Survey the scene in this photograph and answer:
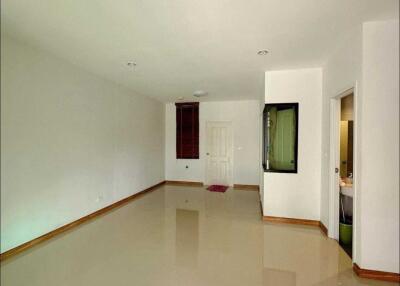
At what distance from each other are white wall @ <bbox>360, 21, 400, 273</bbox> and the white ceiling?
29cm

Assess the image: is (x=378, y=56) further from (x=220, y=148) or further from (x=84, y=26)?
(x=220, y=148)

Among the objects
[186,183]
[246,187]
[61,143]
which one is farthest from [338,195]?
[186,183]

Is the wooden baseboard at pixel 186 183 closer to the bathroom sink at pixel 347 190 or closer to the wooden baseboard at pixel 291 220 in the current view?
the wooden baseboard at pixel 291 220

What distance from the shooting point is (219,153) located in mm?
6098

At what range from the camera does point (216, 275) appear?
2.09m

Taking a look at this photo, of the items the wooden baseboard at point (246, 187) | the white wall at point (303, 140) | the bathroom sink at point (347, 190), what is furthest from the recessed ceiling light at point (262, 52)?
the wooden baseboard at point (246, 187)

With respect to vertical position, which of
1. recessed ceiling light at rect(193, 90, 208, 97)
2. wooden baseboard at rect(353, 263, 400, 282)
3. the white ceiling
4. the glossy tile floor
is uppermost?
recessed ceiling light at rect(193, 90, 208, 97)

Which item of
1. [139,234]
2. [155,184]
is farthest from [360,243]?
[155,184]

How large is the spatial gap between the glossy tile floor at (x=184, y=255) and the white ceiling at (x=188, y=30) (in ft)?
7.15

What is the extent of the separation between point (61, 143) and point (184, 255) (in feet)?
7.28

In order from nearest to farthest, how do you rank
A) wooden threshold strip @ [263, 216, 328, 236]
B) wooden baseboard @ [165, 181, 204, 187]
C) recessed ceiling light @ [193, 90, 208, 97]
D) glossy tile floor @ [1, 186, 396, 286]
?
Answer: glossy tile floor @ [1, 186, 396, 286]
wooden threshold strip @ [263, 216, 328, 236]
recessed ceiling light @ [193, 90, 208, 97]
wooden baseboard @ [165, 181, 204, 187]

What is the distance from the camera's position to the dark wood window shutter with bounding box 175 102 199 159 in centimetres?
621

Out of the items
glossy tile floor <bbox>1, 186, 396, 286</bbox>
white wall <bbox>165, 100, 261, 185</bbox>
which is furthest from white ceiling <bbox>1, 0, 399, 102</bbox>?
white wall <bbox>165, 100, 261, 185</bbox>

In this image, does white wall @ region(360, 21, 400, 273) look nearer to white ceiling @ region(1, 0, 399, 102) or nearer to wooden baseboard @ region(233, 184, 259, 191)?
white ceiling @ region(1, 0, 399, 102)
